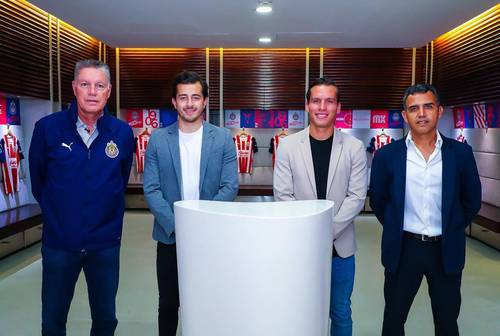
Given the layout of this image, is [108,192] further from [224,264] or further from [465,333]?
[465,333]

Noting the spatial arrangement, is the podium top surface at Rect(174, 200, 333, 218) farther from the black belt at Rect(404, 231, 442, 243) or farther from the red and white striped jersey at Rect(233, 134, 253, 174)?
the red and white striped jersey at Rect(233, 134, 253, 174)

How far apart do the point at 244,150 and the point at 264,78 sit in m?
1.37

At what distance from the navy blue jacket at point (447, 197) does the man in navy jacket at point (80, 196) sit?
139cm

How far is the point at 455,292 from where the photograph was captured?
224 centimetres

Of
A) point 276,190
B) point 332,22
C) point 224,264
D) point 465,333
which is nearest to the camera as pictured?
point 224,264

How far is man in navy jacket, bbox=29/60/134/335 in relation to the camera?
2.15 meters

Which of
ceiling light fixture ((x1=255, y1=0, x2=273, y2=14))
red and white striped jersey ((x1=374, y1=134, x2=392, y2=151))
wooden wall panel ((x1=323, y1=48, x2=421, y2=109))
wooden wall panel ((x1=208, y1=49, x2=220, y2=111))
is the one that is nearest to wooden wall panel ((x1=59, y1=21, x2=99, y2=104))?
wooden wall panel ((x1=208, y1=49, x2=220, y2=111))

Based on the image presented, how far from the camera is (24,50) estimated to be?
5.57 metres

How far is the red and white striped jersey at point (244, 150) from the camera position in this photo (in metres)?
8.36

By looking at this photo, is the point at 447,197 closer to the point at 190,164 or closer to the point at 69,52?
the point at 190,164

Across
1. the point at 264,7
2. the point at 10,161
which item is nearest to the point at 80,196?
the point at 264,7

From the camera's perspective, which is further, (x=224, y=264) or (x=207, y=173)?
(x=207, y=173)

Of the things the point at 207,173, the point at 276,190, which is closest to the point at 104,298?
the point at 207,173

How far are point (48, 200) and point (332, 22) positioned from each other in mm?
4530
